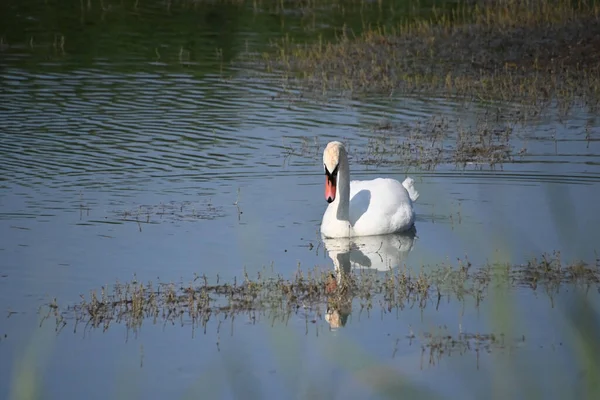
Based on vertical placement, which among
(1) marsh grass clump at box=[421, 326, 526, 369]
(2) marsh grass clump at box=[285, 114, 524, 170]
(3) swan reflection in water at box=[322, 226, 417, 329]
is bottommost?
(1) marsh grass clump at box=[421, 326, 526, 369]

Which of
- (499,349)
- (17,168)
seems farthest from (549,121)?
(499,349)

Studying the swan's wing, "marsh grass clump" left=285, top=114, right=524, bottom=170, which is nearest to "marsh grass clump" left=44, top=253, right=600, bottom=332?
the swan's wing

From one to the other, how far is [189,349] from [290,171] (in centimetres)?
694

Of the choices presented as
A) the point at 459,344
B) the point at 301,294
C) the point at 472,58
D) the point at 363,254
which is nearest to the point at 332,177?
the point at 363,254

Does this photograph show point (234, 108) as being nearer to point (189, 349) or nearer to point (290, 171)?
point (290, 171)

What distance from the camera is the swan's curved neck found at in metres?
11.8

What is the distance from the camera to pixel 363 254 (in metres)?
11.3

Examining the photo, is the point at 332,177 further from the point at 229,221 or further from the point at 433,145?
the point at 433,145

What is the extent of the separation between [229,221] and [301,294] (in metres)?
3.02

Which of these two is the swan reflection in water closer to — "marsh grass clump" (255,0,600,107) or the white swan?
the white swan

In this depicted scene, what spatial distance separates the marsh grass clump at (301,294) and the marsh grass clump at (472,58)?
32.3ft

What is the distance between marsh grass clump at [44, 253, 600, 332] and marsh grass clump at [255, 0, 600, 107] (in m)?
9.84

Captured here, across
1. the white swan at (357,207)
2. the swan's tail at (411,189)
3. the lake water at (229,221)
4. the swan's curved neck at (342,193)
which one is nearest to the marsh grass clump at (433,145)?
the lake water at (229,221)

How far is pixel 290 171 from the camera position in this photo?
591 inches
